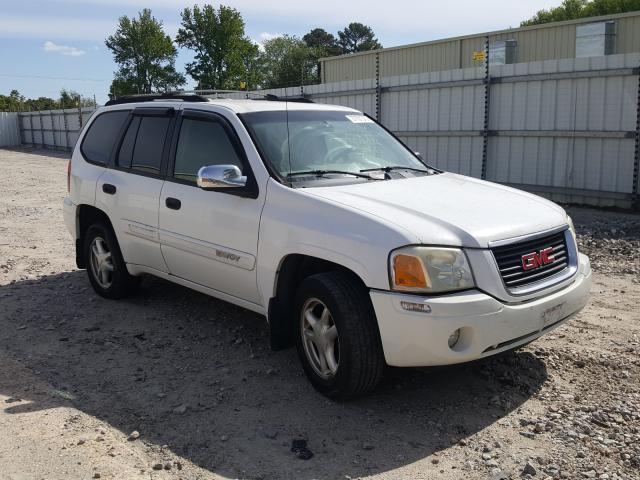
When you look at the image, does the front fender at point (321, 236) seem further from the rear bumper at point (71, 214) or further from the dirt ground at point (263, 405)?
the rear bumper at point (71, 214)

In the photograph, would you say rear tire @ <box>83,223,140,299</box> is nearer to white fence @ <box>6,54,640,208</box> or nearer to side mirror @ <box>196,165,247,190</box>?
side mirror @ <box>196,165,247,190</box>

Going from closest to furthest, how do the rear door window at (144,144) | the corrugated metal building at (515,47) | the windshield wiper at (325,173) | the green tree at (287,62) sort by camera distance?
the windshield wiper at (325,173)
the rear door window at (144,144)
the corrugated metal building at (515,47)
the green tree at (287,62)

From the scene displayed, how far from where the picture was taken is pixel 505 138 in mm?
12492

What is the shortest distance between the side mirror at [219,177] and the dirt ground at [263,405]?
1297mm

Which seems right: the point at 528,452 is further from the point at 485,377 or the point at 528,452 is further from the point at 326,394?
the point at 326,394

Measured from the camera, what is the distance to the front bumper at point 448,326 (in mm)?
3537

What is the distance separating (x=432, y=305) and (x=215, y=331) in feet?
8.01

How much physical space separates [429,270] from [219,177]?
1.58m

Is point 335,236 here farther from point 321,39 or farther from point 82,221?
point 321,39

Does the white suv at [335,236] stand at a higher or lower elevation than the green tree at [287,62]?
lower

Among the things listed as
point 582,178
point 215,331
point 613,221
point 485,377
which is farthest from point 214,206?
point 582,178

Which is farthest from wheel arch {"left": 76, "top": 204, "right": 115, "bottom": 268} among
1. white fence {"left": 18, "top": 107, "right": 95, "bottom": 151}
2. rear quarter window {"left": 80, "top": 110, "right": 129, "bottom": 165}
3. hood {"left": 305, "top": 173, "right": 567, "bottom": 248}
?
white fence {"left": 18, "top": 107, "right": 95, "bottom": 151}

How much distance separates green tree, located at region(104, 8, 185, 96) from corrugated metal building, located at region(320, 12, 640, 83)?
103 ft

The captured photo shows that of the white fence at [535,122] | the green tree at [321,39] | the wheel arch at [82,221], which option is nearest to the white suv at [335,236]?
the wheel arch at [82,221]
